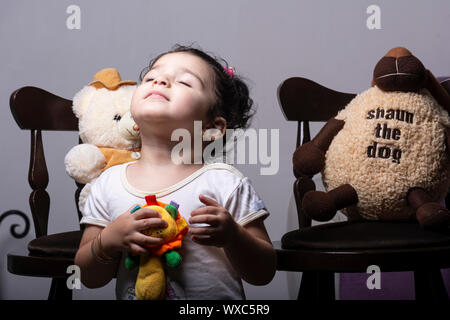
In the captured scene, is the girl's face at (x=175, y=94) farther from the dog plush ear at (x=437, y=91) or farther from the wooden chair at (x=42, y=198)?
the dog plush ear at (x=437, y=91)

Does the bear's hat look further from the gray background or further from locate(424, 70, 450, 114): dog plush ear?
locate(424, 70, 450, 114): dog plush ear

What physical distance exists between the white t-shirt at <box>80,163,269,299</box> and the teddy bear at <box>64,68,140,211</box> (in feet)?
0.75

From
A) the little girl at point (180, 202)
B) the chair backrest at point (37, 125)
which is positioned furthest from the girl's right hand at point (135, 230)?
the chair backrest at point (37, 125)

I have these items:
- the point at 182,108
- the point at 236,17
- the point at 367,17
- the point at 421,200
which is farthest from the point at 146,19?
the point at 421,200

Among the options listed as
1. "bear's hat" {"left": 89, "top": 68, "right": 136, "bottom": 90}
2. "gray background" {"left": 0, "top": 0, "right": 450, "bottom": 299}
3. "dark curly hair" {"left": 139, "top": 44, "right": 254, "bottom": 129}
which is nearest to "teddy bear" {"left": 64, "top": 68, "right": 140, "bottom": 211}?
"bear's hat" {"left": 89, "top": 68, "right": 136, "bottom": 90}

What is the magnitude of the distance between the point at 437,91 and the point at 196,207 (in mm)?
568

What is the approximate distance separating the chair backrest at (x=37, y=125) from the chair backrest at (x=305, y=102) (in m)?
0.53

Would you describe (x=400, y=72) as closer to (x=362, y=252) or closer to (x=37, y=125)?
(x=362, y=252)

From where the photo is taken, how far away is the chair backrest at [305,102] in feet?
3.73

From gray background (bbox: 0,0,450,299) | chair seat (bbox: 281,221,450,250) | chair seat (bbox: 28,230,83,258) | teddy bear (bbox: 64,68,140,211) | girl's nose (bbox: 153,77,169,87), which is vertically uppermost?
gray background (bbox: 0,0,450,299)

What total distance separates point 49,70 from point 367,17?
0.92 meters

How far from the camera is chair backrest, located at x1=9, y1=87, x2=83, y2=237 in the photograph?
1047 millimetres

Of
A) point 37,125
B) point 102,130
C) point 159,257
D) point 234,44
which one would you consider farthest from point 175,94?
point 234,44

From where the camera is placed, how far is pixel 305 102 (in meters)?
1.16
